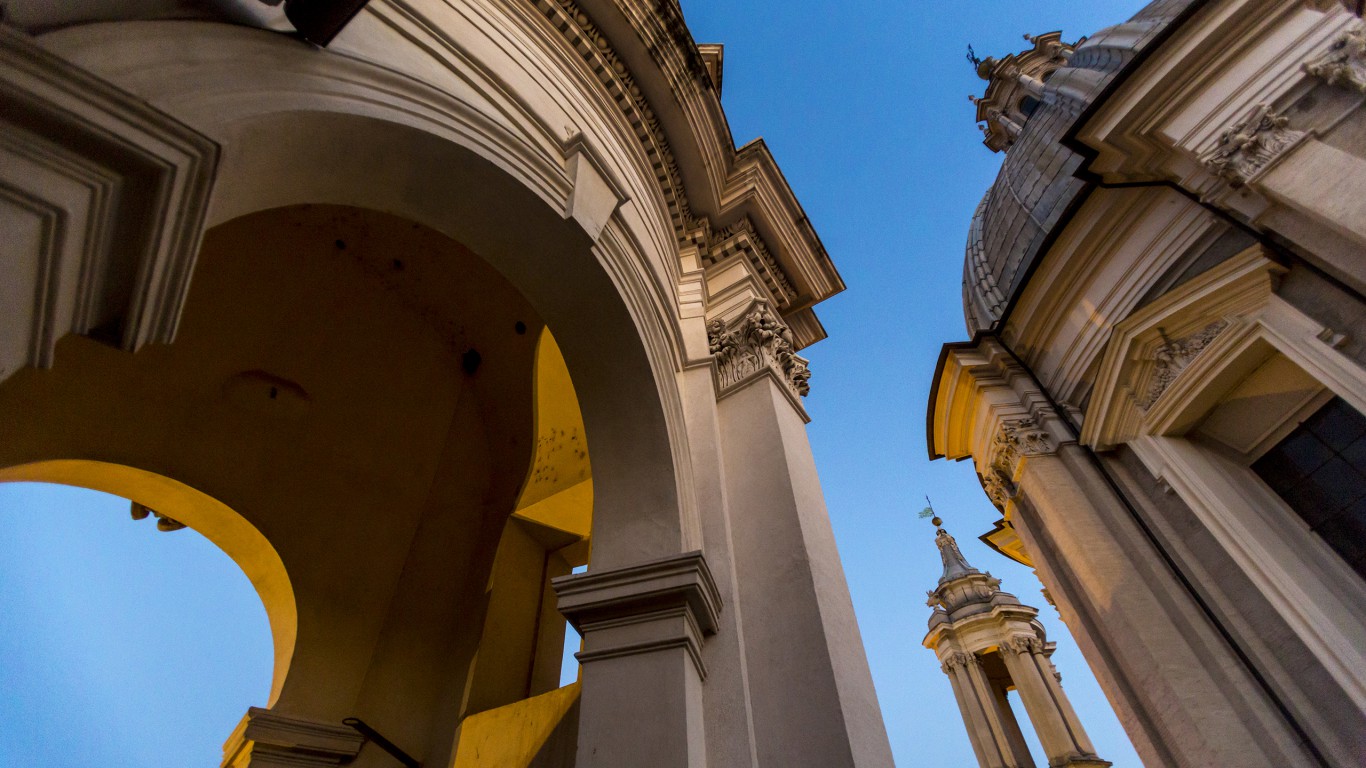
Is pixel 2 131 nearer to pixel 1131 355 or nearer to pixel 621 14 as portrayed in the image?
pixel 621 14

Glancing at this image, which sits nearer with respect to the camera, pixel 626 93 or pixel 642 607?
pixel 642 607

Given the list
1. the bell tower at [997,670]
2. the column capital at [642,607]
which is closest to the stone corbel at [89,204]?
the column capital at [642,607]

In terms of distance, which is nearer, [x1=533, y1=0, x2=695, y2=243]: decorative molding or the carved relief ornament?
[x1=533, y1=0, x2=695, y2=243]: decorative molding

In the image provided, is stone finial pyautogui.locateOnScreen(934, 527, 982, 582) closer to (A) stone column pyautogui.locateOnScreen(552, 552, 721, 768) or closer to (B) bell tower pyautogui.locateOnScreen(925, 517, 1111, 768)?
(B) bell tower pyautogui.locateOnScreen(925, 517, 1111, 768)

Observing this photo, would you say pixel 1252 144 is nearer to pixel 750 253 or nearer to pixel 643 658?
pixel 750 253

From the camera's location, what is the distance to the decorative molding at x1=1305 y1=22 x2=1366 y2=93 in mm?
6566

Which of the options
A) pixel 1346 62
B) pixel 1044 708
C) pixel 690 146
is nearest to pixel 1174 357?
pixel 1346 62

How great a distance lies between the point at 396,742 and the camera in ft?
19.5

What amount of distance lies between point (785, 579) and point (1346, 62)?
814 cm

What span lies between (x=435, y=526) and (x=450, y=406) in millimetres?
1355

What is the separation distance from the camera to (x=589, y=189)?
4523 millimetres

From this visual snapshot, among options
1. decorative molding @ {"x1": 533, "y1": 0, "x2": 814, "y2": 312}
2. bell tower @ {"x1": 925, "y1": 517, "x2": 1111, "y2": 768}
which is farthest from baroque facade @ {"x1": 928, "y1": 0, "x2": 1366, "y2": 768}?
bell tower @ {"x1": 925, "y1": 517, "x2": 1111, "y2": 768}

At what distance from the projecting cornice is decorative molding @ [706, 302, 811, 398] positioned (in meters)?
1.19

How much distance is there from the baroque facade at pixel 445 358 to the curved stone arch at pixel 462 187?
0.02 metres
